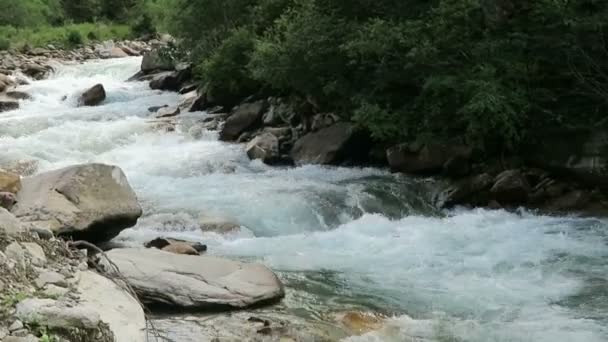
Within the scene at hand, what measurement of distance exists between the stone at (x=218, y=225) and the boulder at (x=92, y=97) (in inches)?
462

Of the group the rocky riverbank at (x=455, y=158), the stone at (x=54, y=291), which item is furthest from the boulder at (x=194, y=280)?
the rocky riverbank at (x=455, y=158)

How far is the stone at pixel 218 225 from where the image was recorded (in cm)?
966

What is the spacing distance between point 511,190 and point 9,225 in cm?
755

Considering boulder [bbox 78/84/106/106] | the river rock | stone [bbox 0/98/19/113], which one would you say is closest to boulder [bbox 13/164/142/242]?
the river rock

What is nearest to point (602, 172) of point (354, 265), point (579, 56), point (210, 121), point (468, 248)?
point (579, 56)

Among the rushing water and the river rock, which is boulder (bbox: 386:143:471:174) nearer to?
the rushing water

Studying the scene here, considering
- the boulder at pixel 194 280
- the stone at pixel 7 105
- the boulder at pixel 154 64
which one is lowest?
the stone at pixel 7 105

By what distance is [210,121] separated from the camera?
16766mm

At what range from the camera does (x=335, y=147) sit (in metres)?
13.1

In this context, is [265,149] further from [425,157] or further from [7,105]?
[7,105]

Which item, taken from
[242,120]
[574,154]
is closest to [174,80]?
[242,120]

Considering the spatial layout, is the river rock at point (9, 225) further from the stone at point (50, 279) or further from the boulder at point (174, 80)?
the boulder at point (174, 80)

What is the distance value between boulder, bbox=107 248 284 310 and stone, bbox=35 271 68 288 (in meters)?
1.30

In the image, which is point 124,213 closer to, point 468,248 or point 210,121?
point 468,248
